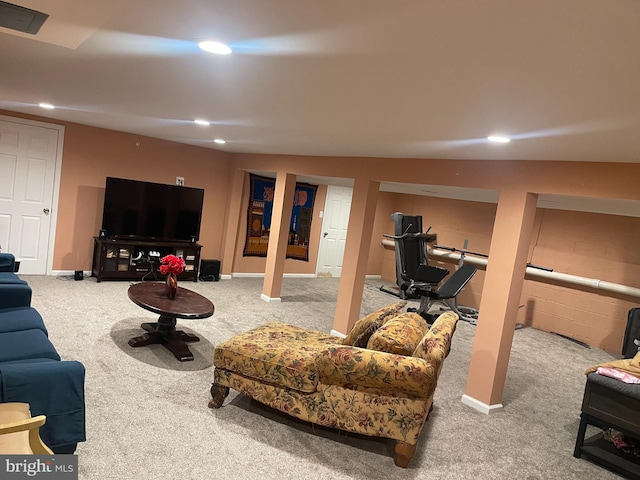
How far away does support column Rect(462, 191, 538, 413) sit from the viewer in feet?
12.0

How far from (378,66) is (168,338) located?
325 centimetres

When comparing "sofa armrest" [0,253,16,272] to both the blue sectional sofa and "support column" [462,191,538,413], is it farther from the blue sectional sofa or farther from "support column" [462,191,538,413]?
"support column" [462,191,538,413]

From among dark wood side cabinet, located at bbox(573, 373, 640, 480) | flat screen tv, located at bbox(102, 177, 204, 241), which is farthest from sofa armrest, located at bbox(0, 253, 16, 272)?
dark wood side cabinet, located at bbox(573, 373, 640, 480)

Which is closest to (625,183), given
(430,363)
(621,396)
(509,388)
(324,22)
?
(621,396)

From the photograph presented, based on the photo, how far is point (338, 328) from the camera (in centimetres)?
534

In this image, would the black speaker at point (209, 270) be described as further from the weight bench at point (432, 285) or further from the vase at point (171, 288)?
the vase at point (171, 288)

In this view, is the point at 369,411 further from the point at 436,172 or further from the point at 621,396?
the point at 436,172

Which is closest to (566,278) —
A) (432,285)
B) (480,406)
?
(432,285)

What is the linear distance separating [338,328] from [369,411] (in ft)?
8.42

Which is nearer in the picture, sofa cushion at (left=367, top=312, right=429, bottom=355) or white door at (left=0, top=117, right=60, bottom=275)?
sofa cushion at (left=367, top=312, right=429, bottom=355)

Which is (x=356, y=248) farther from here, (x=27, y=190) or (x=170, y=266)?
(x=27, y=190)

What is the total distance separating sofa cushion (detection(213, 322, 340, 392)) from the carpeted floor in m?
0.35

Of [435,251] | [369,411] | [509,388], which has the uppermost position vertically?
[435,251]

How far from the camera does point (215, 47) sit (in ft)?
6.08
